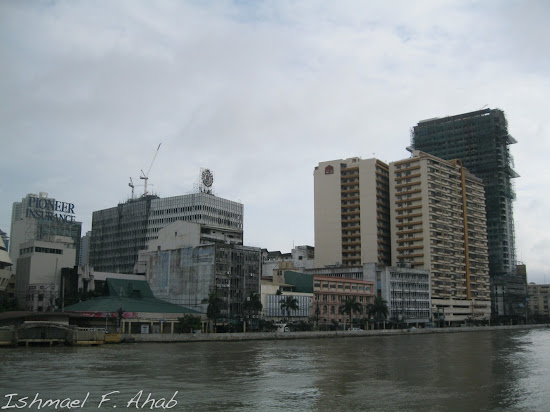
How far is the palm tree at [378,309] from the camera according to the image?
161 m

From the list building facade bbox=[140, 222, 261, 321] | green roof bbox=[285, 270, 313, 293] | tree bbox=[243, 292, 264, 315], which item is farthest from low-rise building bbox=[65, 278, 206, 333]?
green roof bbox=[285, 270, 313, 293]

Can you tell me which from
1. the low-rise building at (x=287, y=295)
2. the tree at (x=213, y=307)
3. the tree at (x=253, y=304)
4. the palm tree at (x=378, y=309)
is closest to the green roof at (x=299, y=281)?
the low-rise building at (x=287, y=295)

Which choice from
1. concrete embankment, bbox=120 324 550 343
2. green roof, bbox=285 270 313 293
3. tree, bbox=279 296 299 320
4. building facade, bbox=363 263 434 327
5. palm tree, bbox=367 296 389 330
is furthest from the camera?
building facade, bbox=363 263 434 327

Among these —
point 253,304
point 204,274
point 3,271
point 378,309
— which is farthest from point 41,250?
point 378,309

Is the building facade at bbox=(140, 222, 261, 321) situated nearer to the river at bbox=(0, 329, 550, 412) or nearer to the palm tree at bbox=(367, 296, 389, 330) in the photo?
the palm tree at bbox=(367, 296, 389, 330)

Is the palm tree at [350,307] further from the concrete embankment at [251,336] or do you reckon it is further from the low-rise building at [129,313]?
the low-rise building at [129,313]

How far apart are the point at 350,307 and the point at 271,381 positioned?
102 metres

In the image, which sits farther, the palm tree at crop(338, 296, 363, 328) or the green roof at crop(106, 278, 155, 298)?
the palm tree at crop(338, 296, 363, 328)

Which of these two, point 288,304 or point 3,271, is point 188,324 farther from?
point 3,271

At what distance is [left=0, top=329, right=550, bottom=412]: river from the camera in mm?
44062

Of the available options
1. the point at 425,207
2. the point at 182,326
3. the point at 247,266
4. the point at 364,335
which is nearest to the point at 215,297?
the point at 182,326

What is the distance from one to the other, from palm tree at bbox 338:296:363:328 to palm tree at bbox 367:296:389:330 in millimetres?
3035

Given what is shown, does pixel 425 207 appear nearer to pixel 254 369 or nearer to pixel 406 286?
pixel 406 286

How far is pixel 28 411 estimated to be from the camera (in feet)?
132
